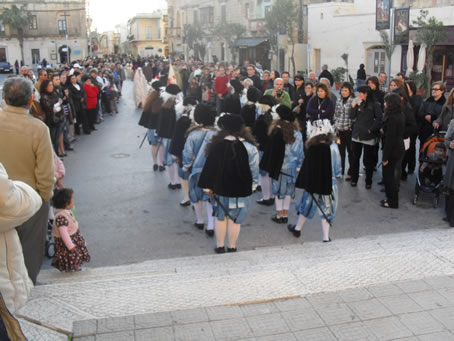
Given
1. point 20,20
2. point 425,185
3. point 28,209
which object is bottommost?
point 425,185

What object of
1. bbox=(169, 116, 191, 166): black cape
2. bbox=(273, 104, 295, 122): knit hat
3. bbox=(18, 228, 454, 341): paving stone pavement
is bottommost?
bbox=(18, 228, 454, 341): paving stone pavement

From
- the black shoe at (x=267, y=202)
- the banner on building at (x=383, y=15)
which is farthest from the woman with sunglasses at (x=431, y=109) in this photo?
the banner on building at (x=383, y=15)

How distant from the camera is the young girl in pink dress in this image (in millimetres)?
5332

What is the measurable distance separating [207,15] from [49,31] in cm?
2617

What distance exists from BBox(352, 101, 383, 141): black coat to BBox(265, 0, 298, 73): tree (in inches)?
980

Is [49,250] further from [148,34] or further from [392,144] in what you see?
[148,34]

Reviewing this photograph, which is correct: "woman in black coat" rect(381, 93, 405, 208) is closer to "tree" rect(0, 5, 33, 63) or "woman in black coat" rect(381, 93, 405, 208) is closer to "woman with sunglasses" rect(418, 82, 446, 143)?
"woman with sunglasses" rect(418, 82, 446, 143)

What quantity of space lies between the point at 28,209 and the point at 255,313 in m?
1.85

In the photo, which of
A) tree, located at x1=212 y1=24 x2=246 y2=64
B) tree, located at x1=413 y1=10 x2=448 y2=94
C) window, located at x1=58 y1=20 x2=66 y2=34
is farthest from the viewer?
window, located at x1=58 y1=20 x2=66 y2=34

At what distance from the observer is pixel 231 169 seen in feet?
18.7

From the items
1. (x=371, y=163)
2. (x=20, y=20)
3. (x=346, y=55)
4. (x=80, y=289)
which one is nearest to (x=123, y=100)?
(x=346, y=55)

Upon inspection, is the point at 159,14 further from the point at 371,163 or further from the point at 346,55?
the point at 371,163

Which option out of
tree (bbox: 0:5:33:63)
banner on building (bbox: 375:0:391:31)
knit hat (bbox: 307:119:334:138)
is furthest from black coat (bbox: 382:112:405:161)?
tree (bbox: 0:5:33:63)

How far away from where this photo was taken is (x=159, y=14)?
288 feet
